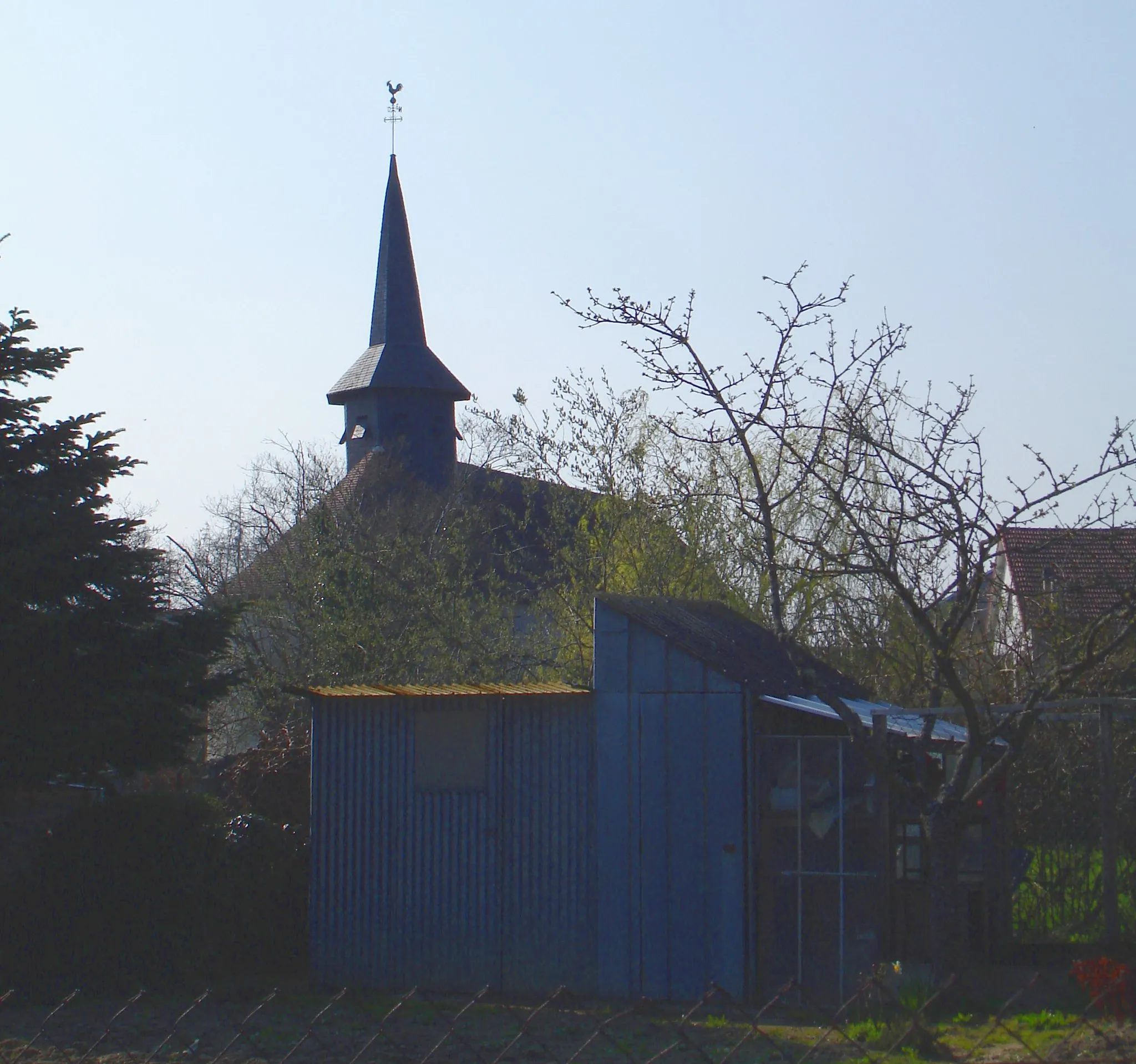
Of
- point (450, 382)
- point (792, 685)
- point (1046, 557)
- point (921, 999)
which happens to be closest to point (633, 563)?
point (792, 685)

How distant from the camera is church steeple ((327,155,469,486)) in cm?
4741

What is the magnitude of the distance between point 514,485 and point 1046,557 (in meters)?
30.2

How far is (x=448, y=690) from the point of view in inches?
486

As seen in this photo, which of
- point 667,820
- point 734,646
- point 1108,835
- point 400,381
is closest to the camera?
point 1108,835

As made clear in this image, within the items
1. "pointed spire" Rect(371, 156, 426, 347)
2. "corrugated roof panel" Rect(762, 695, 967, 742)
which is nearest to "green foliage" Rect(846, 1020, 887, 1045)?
"corrugated roof panel" Rect(762, 695, 967, 742)

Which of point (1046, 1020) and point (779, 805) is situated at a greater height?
point (779, 805)

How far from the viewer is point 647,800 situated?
11422mm

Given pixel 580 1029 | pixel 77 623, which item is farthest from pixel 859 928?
pixel 77 623

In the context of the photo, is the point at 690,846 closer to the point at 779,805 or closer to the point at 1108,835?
the point at 779,805

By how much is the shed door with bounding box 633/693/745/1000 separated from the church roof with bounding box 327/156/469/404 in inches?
1458

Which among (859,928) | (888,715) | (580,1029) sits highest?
(888,715)

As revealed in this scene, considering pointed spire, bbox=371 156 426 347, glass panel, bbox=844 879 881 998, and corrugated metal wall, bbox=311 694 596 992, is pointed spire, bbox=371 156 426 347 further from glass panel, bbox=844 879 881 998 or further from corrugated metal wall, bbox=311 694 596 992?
glass panel, bbox=844 879 881 998

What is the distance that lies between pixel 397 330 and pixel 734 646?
37.7 m

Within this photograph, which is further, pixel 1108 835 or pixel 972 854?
pixel 972 854
